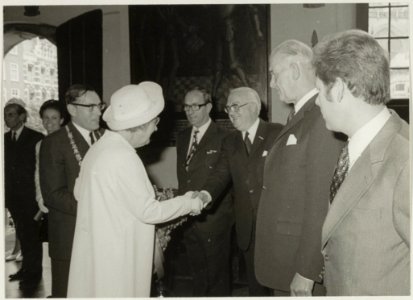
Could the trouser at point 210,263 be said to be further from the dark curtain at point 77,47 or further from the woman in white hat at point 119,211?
the dark curtain at point 77,47

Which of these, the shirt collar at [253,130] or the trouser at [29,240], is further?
the trouser at [29,240]

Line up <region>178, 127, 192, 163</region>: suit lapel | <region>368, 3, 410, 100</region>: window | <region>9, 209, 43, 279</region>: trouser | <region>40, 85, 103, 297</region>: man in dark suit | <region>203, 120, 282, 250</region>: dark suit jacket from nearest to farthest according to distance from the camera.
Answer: <region>40, 85, 103, 297</region>: man in dark suit → <region>203, 120, 282, 250</region>: dark suit jacket → <region>178, 127, 192, 163</region>: suit lapel → <region>9, 209, 43, 279</region>: trouser → <region>368, 3, 410, 100</region>: window

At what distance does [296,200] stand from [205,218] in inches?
67.6

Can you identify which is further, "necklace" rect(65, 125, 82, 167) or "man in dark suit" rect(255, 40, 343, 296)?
"necklace" rect(65, 125, 82, 167)

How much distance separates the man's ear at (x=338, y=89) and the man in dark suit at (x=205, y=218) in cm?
201

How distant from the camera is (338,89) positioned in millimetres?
1443

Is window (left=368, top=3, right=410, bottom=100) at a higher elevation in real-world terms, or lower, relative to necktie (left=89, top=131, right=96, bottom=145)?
higher

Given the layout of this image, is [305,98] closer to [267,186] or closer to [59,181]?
[267,186]

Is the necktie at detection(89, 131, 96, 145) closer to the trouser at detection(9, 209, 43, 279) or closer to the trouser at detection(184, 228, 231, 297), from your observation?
the trouser at detection(184, 228, 231, 297)

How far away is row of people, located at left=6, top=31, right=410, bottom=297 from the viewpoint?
1.39m

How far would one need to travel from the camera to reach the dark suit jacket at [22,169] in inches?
163

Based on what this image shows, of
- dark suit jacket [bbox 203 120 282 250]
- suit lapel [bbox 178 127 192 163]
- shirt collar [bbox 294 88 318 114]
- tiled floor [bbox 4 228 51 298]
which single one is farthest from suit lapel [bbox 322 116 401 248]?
tiled floor [bbox 4 228 51 298]

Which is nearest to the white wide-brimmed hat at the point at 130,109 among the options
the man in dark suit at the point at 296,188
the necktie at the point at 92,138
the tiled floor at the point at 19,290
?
the man in dark suit at the point at 296,188

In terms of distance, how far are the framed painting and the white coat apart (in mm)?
2752
